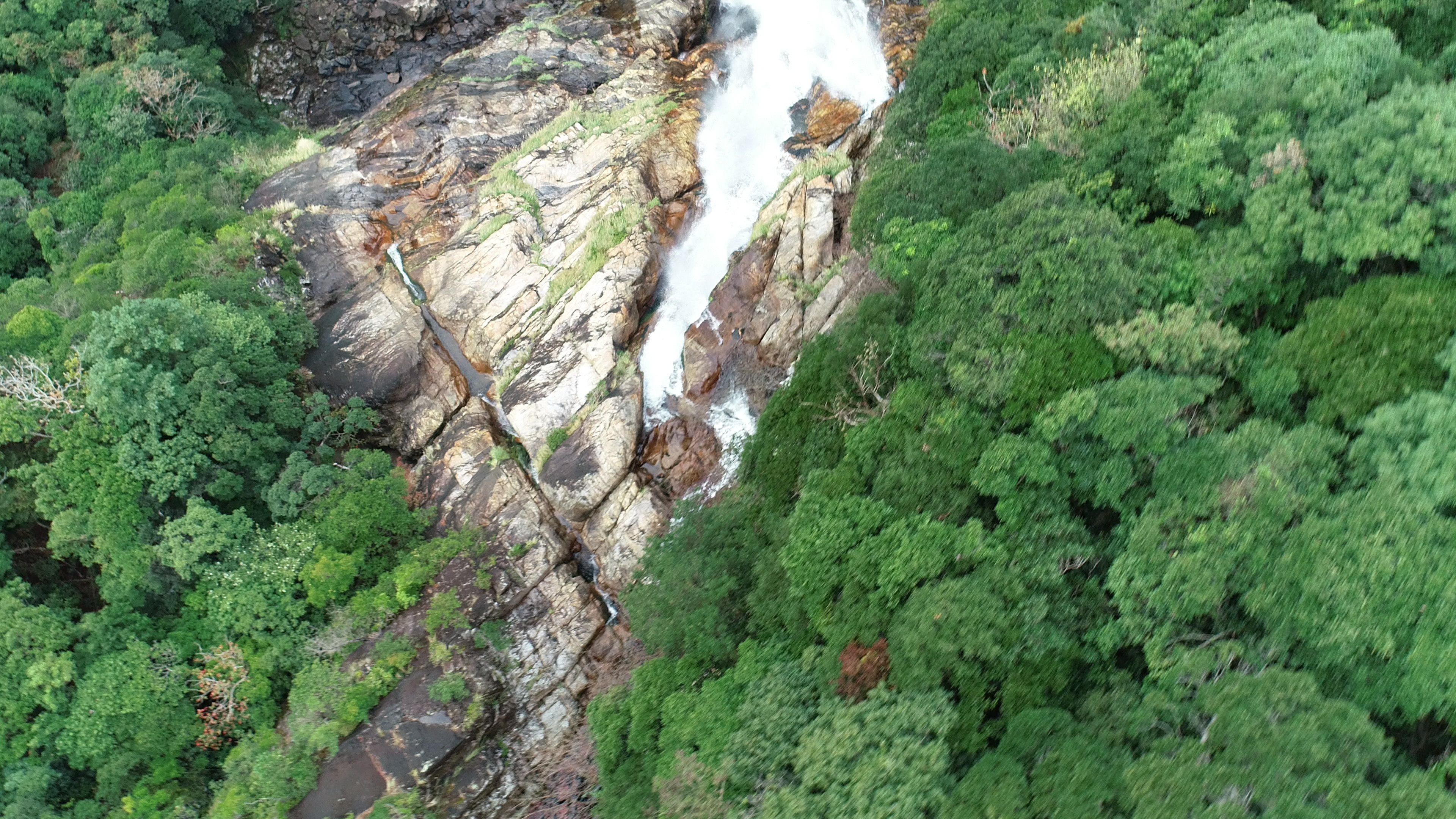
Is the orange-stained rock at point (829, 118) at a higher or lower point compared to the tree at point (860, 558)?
higher

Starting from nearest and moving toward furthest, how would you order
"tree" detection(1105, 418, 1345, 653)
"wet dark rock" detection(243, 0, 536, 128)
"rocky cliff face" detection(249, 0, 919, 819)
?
"tree" detection(1105, 418, 1345, 653)
"rocky cliff face" detection(249, 0, 919, 819)
"wet dark rock" detection(243, 0, 536, 128)

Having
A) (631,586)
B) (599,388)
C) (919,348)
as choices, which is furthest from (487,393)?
(919,348)

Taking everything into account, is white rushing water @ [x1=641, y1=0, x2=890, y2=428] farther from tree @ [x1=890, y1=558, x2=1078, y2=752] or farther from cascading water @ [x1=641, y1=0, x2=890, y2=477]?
tree @ [x1=890, y1=558, x2=1078, y2=752]

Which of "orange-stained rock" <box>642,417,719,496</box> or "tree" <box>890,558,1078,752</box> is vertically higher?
"orange-stained rock" <box>642,417,719,496</box>

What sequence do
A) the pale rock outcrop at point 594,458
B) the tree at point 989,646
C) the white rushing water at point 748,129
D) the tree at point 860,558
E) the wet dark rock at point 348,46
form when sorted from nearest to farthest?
the tree at point 989,646
the tree at point 860,558
the pale rock outcrop at point 594,458
the white rushing water at point 748,129
the wet dark rock at point 348,46

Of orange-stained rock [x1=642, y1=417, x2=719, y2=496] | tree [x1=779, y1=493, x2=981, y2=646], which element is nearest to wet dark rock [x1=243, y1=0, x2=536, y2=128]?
orange-stained rock [x1=642, y1=417, x2=719, y2=496]

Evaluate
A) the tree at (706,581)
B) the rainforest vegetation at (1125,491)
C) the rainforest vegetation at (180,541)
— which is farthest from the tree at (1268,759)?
the rainforest vegetation at (180,541)

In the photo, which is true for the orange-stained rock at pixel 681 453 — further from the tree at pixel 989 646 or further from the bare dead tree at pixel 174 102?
the bare dead tree at pixel 174 102
